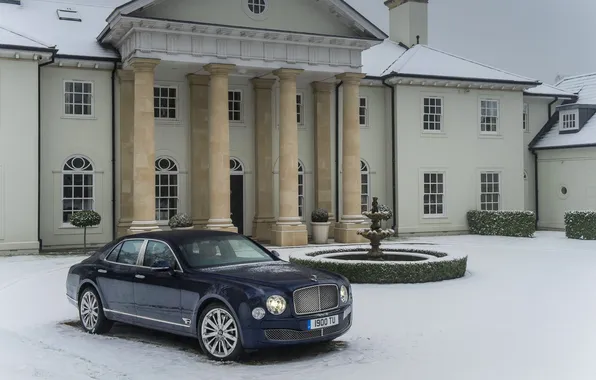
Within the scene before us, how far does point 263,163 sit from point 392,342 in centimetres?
1858

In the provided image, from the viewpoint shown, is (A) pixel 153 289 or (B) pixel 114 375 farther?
(A) pixel 153 289

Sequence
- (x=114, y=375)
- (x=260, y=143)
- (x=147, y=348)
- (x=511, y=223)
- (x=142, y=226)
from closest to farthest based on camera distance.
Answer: (x=114, y=375), (x=147, y=348), (x=142, y=226), (x=260, y=143), (x=511, y=223)

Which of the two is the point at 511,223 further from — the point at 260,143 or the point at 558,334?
the point at 558,334

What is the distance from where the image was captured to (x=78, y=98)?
25141 mm

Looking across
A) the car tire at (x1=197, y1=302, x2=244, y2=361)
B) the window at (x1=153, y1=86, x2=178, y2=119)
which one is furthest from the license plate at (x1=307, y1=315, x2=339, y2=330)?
the window at (x1=153, y1=86, x2=178, y2=119)

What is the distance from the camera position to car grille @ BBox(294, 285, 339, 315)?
27.8 feet

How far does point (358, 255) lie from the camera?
17938 millimetres

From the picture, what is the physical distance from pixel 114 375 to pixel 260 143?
20.2 metres

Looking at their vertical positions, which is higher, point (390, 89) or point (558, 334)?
point (390, 89)

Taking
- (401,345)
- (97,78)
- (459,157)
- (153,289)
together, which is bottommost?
(401,345)

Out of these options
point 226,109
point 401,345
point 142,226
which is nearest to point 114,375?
point 401,345

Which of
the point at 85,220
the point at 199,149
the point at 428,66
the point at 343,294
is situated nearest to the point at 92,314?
the point at 343,294

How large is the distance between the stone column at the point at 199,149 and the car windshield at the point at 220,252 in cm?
1616

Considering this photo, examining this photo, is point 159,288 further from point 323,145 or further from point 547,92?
point 547,92
